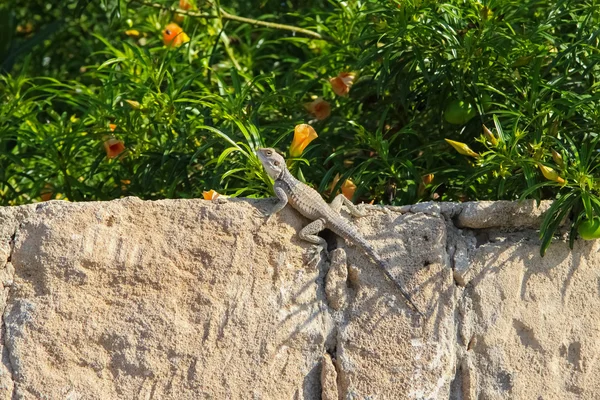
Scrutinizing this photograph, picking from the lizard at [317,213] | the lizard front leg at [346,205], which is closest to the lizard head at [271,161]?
the lizard at [317,213]

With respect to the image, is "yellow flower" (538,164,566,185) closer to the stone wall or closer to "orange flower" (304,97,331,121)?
the stone wall

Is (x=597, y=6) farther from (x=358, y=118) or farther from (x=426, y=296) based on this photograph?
(x=426, y=296)

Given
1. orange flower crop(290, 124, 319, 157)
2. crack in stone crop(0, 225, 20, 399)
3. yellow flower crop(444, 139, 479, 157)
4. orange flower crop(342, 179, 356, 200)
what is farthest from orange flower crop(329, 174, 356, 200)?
crack in stone crop(0, 225, 20, 399)

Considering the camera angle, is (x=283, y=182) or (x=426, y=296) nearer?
(x=426, y=296)

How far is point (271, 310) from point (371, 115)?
1.58m

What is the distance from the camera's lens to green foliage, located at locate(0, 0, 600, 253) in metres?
3.80

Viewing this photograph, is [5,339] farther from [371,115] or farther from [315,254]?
[371,115]

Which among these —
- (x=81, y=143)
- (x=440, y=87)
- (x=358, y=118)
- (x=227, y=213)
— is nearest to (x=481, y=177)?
(x=440, y=87)

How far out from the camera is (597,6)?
13.2 ft

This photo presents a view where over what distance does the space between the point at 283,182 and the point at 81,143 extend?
1.31 m

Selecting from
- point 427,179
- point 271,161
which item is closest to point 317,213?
point 271,161

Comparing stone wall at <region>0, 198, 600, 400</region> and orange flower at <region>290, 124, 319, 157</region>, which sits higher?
orange flower at <region>290, 124, 319, 157</region>

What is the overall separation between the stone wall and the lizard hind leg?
3 centimetres

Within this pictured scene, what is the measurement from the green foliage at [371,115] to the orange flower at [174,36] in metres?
0.05
